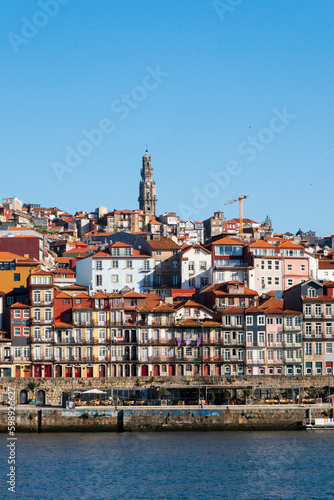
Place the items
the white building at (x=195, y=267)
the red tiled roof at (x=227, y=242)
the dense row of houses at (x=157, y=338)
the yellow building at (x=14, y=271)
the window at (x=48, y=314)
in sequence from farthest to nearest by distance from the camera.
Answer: the red tiled roof at (x=227, y=242) < the white building at (x=195, y=267) < the yellow building at (x=14, y=271) < the window at (x=48, y=314) < the dense row of houses at (x=157, y=338)

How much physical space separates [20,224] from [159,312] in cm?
7962

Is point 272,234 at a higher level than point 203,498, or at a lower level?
higher

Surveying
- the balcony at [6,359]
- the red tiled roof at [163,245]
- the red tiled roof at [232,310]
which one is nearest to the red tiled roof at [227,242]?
the red tiled roof at [163,245]

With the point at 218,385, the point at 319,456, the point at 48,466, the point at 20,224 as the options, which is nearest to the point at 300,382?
the point at 218,385

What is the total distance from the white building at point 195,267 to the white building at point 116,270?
155 inches

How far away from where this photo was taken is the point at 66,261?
139750mm

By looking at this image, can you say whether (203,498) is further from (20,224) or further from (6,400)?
(20,224)

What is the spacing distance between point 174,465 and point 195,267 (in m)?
50.9

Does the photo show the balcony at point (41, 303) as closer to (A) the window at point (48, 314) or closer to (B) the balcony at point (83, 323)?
(A) the window at point (48, 314)

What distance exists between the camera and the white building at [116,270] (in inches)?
4560

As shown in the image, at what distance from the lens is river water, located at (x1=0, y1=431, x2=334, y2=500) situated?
6209 cm

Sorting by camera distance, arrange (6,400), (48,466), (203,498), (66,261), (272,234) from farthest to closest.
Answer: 1. (272,234)
2. (66,261)
3. (6,400)
4. (48,466)
5. (203,498)

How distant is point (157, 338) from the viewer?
99.1 meters

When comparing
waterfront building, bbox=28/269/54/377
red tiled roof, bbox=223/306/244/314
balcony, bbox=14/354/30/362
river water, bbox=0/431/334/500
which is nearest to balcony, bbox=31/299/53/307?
waterfront building, bbox=28/269/54/377
